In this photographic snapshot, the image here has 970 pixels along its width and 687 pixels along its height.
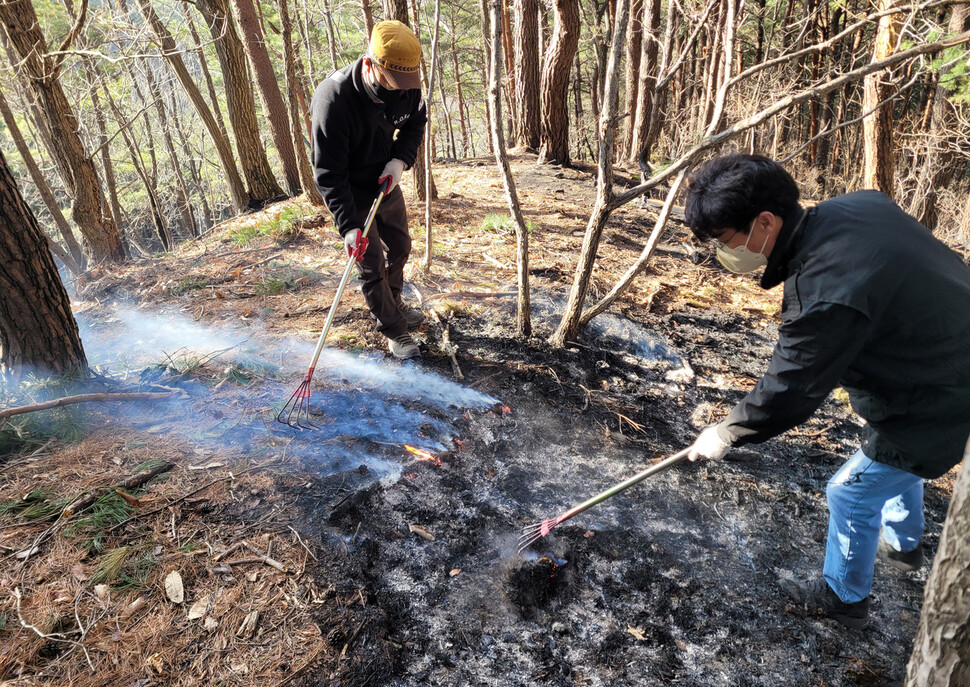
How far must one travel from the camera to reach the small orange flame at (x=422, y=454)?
11.1 feet

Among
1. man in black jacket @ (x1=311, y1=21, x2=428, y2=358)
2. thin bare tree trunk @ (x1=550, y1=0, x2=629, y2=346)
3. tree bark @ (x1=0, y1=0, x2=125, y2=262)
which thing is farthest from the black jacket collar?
tree bark @ (x1=0, y1=0, x2=125, y2=262)

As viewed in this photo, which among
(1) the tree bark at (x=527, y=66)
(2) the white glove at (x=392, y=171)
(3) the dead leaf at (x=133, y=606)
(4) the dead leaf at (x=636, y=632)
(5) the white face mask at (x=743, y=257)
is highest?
(1) the tree bark at (x=527, y=66)

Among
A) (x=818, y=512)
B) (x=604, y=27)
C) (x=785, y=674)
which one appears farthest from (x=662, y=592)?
(x=604, y=27)

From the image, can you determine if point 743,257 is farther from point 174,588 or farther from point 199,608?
point 174,588

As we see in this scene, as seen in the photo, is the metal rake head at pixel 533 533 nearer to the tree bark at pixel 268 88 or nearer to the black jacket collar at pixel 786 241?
the black jacket collar at pixel 786 241

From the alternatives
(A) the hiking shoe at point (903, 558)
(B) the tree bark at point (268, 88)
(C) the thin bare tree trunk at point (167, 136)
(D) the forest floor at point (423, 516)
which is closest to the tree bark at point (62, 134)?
(B) the tree bark at point (268, 88)

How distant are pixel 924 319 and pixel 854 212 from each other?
1.55 ft

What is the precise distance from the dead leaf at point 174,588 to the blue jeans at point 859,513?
3.11m

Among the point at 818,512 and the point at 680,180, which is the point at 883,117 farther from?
the point at 818,512

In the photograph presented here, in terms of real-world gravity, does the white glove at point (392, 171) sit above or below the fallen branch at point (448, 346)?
above

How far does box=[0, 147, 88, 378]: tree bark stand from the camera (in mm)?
3168

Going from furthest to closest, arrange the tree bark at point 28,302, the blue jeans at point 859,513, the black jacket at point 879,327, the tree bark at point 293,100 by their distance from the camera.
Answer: the tree bark at point 293,100 → the tree bark at point 28,302 → the blue jeans at point 859,513 → the black jacket at point 879,327

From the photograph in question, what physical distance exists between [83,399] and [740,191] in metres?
4.01

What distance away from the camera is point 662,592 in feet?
8.79
